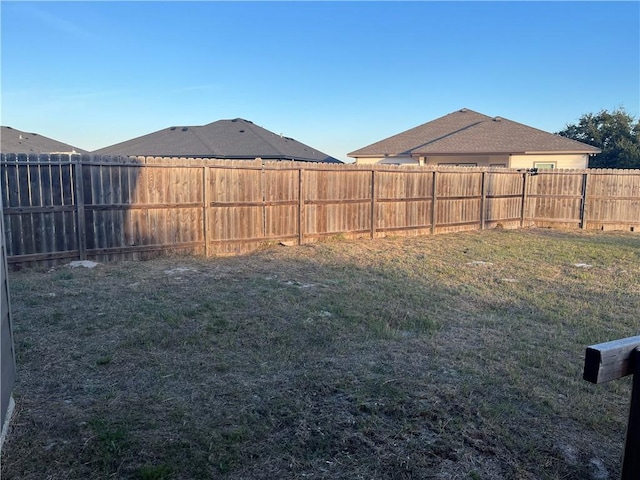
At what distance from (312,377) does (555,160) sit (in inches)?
715

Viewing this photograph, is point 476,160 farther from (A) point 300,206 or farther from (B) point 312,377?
(B) point 312,377

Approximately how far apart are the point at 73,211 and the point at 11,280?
1521 millimetres

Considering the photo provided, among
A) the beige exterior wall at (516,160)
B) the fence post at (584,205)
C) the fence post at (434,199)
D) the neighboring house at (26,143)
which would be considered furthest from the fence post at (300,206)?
the neighboring house at (26,143)

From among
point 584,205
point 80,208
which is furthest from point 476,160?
point 80,208

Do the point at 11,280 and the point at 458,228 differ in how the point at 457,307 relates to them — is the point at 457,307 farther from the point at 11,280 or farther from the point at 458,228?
the point at 458,228

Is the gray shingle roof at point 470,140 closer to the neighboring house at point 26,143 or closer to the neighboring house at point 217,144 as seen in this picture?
the neighboring house at point 217,144

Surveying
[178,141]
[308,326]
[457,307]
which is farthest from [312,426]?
[178,141]

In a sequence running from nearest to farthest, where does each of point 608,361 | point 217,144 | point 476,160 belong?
1. point 608,361
2. point 476,160
3. point 217,144

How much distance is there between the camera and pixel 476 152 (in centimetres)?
1884

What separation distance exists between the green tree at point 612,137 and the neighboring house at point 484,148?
24.6 feet

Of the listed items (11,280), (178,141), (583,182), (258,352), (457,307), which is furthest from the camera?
(178,141)

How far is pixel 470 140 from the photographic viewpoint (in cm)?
1997

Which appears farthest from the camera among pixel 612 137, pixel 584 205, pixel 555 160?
pixel 612 137

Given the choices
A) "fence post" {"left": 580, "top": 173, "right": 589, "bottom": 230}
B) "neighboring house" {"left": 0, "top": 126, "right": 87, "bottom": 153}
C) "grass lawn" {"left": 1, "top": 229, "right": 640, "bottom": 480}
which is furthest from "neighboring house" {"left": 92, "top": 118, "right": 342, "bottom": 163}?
"grass lawn" {"left": 1, "top": 229, "right": 640, "bottom": 480}
